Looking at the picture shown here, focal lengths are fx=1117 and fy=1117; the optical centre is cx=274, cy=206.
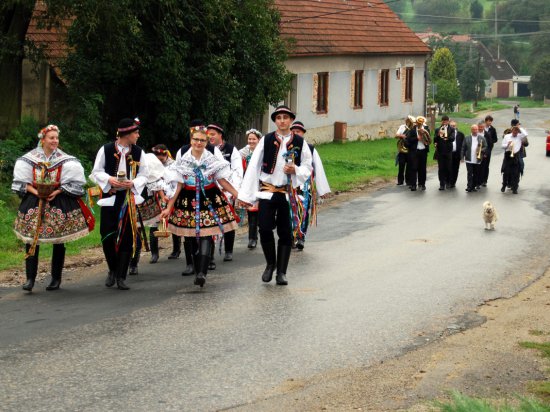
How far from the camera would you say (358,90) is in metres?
43.7

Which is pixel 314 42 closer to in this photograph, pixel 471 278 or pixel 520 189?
pixel 520 189

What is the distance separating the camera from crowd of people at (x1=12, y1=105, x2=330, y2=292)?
11781 millimetres

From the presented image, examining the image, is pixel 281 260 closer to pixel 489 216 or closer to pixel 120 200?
pixel 120 200

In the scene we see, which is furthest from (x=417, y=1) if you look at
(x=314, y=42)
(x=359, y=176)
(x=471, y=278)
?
(x=471, y=278)

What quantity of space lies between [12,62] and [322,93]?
20.2m

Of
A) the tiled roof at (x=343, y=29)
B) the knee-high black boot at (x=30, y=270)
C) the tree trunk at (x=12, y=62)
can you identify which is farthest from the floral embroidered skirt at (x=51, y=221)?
the tiled roof at (x=343, y=29)

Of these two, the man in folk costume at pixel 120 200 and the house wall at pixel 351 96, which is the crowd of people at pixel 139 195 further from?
the house wall at pixel 351 96

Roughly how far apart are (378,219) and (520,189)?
7116 millimetres

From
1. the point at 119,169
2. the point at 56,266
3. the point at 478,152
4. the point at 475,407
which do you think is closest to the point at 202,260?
the point at 119,169

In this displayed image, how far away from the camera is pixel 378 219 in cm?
1889

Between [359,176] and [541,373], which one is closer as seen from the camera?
[541,373]

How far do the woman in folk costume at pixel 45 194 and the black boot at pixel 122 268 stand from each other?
502 millimetres

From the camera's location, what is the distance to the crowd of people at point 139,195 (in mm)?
11781

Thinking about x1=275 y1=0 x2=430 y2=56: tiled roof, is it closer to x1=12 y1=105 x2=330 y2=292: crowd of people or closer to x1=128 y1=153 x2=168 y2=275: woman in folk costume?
x1=128 y1=153 x2=168 y2=275: woman in folk costume
